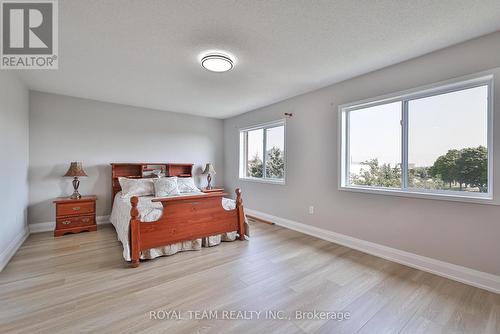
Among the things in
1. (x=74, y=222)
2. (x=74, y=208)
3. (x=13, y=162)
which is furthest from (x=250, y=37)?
(x=74, y=222)

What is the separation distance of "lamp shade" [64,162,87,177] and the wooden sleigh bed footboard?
1.95 meters

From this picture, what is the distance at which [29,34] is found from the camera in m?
2.09

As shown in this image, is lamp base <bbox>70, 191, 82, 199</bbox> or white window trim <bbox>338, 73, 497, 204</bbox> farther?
lamp base <bbox>70, 191, 82, 199</bbox>

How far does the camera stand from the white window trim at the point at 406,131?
2068 millimetres

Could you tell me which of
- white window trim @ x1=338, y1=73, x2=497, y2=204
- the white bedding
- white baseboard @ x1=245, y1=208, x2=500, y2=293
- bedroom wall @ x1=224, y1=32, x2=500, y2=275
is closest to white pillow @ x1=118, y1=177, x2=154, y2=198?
the white bedding

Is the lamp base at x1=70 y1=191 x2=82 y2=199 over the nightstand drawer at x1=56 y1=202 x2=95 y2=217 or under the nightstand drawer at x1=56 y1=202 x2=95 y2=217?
over

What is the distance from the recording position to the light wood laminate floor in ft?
5.27

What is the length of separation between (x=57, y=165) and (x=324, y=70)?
460 centimetres

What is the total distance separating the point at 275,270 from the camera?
2418mm

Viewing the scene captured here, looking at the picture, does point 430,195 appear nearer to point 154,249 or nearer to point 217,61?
point 217,61

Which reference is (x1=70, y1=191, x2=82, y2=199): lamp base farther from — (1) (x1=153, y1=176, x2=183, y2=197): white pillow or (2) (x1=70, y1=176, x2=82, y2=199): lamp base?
(1) (x1=153, y1=176, x2=183, y2=197): white pillow

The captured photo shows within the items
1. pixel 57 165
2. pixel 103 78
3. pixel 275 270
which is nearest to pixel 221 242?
pixel 275 270

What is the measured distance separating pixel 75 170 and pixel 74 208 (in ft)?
2.07

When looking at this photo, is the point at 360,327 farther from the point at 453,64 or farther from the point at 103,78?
the point at 103,78
